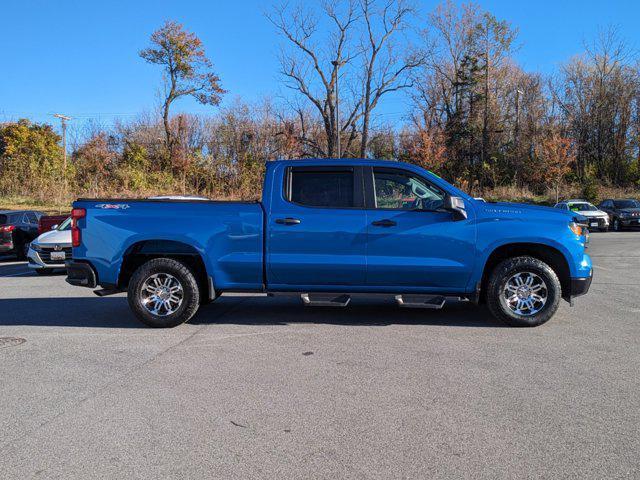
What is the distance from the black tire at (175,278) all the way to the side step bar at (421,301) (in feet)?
8.23

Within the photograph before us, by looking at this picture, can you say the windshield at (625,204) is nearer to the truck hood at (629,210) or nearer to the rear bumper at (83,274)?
the truck hood at (629,210)

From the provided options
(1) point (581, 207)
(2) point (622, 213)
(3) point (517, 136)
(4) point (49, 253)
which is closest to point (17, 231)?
(4) point (49, 253)

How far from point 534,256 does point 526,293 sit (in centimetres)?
53

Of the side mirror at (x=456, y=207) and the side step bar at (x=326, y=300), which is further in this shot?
the side step bar at (x=326, y=300)

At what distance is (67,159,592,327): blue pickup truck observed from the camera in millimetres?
6383

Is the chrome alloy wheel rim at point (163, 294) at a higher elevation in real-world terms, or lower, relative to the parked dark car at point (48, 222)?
lower

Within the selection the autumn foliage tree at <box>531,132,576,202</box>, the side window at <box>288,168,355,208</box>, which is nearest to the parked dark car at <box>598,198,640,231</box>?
the autumn foliage tree at <box>531,132,576,202</box>

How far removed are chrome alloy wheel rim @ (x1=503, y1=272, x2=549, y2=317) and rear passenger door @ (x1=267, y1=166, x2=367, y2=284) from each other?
1793mm

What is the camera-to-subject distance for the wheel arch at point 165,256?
21.8 ft

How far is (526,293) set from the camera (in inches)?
256

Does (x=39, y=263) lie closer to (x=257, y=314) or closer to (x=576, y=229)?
(x=257, y=314)

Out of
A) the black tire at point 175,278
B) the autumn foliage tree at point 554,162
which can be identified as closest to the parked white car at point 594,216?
the autumn foliage tree at point 554,162

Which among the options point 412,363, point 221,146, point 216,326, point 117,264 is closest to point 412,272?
point 412,363

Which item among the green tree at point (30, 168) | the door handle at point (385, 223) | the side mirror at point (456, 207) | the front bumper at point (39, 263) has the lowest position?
the front bumper at point (39, 263)
